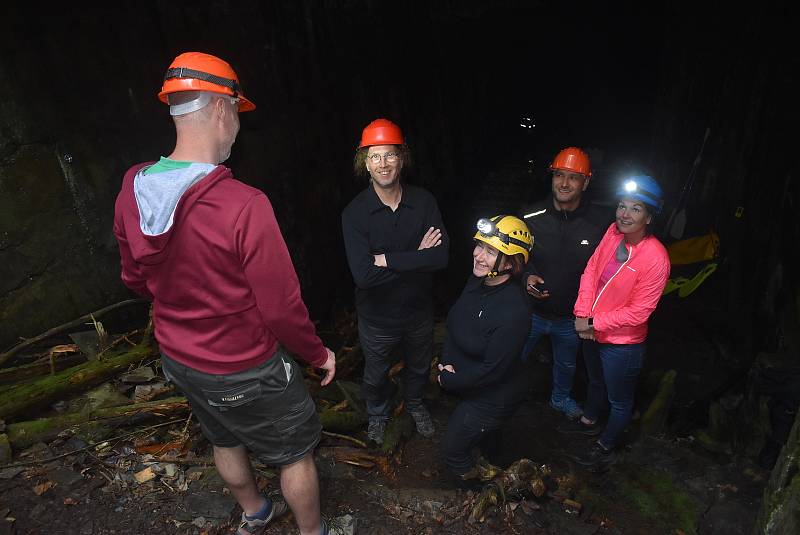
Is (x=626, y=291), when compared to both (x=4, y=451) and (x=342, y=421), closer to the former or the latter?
(x=342, y=421)

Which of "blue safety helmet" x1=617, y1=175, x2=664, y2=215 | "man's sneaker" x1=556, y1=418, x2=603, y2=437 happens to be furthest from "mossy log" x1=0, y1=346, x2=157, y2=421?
"blue safety helmet" x1=617, y1=175, x2=664, y2=215

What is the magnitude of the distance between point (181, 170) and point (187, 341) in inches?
29.3

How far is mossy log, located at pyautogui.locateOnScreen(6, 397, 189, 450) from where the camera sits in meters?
3.13

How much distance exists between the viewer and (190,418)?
3561mm

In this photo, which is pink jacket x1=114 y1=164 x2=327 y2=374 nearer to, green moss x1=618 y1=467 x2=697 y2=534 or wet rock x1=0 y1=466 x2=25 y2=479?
wet rock x1=0 y1=466 x2=25 y2=479

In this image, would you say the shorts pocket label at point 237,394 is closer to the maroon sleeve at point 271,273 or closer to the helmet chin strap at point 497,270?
the maroon sleeve at point 271,273

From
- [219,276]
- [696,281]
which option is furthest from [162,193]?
[696,281]

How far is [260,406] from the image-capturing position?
2.22 meters

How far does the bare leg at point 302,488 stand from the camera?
2414mm

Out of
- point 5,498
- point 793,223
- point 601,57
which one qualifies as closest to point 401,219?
point 5,498

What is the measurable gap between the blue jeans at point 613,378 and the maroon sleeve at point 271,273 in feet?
8.14

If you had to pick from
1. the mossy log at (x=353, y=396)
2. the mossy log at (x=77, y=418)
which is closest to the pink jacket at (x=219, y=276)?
the mossy log at (x=77, y=418)

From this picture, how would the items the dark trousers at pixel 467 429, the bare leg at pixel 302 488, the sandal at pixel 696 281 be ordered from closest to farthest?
the bare leg at pixel 302 488
the dark trousers at pixel 467 429
the sandal at pixel 696 281

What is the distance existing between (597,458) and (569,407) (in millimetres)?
606
